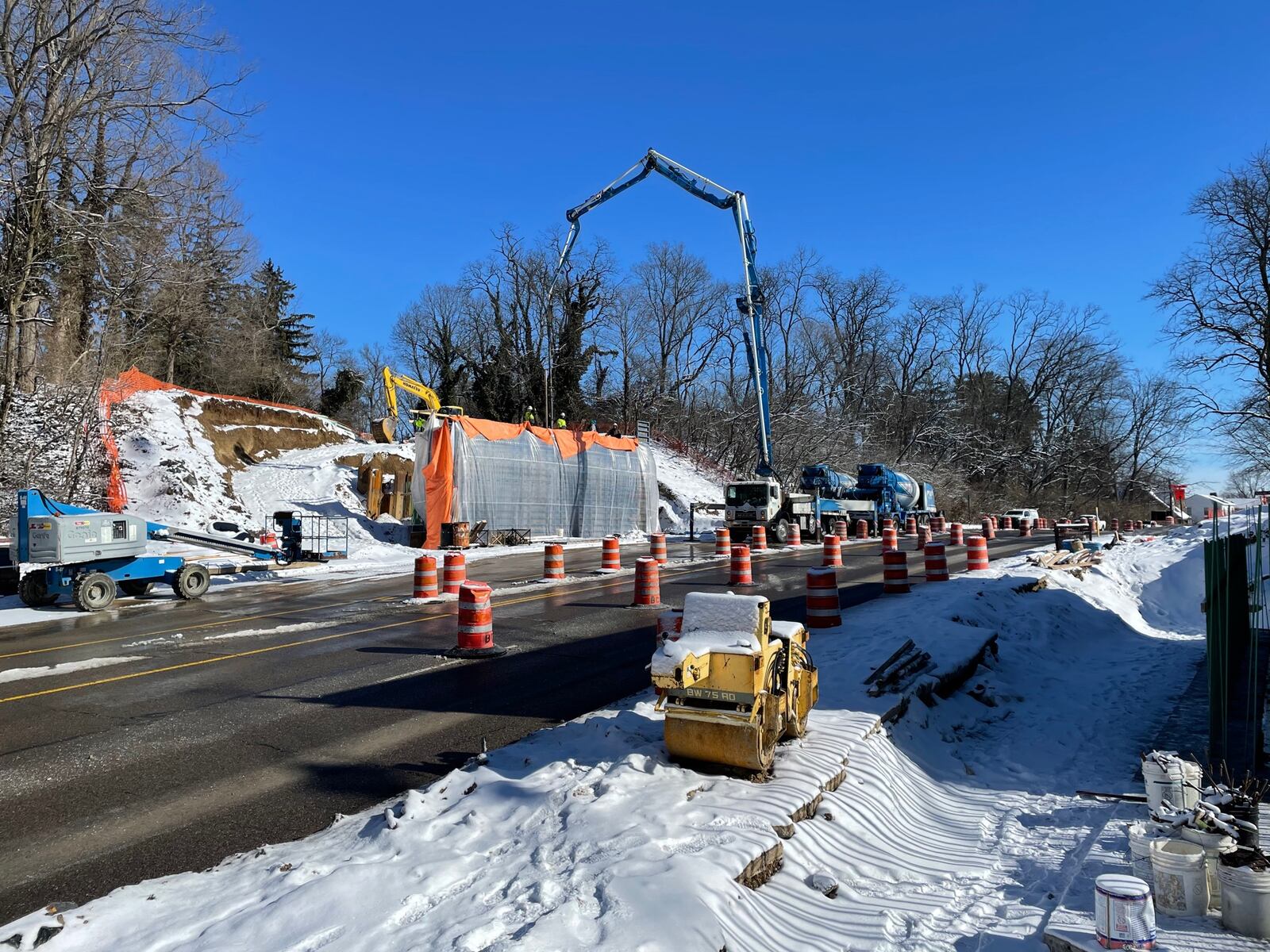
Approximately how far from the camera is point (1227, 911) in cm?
385

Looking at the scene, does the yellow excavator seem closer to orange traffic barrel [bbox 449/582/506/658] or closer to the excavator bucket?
the excavator bucket

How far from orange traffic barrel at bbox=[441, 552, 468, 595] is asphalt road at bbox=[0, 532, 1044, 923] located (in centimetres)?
107

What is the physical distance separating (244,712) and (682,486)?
37.4 meters

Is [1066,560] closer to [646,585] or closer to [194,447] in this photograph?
[646,585]

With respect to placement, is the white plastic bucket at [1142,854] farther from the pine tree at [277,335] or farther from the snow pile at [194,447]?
the pine tree at [277,335]

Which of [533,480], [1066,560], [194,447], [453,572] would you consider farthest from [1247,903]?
[194,447]

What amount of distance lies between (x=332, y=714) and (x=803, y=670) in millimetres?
4359

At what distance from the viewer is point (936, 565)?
17.2 m

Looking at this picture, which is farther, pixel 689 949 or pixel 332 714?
pixel 332 714

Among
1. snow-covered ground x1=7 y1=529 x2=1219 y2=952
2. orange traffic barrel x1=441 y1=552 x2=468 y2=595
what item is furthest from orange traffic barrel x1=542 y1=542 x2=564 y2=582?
snow-covered ground x1=7 y1=529 x2=1219 y2=952

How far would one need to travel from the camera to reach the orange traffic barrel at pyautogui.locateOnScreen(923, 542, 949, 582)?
Answer: 1709cm

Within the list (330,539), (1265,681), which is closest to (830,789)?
(1265,681)

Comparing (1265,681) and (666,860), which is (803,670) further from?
(1265,681)

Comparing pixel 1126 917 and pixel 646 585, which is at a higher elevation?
pixel 646 585
